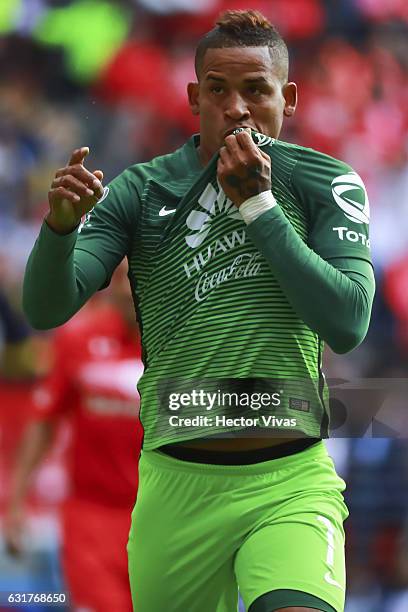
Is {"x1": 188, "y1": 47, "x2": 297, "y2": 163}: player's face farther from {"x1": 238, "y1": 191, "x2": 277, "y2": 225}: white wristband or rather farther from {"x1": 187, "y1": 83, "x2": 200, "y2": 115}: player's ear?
{"x1": 238, "y1": 191, "x2": 277, "y2": 225}: white wristband

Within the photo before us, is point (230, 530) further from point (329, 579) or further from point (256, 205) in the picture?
point (256, 205)

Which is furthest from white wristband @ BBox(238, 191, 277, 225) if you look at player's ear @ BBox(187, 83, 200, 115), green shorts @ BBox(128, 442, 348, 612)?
green shorts @ BBox(128, 442, 348, 612)

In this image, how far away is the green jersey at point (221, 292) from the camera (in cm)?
306

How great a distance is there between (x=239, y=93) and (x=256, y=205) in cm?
34

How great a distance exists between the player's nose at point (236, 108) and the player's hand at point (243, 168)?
12 cm

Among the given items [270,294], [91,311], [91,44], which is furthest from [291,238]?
[91,44]

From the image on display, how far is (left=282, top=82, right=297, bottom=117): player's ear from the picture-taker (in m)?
3.22

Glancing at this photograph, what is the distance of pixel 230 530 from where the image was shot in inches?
119

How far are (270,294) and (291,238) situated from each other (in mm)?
239

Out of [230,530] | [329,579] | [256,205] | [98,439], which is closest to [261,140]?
[256,205]

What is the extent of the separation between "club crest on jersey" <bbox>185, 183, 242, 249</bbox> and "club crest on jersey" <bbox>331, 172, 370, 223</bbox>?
28 cm

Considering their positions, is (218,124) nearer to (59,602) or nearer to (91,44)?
(59,602)

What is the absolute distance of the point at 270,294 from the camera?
3.07 meters

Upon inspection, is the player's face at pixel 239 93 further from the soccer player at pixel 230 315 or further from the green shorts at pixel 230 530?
the green shorts at pixel 230 530
